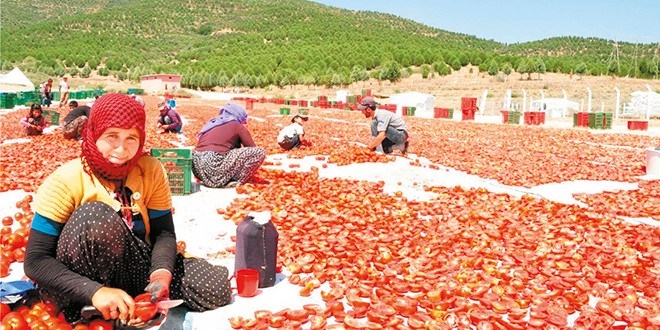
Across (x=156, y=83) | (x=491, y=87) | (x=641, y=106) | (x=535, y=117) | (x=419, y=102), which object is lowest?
(x=535, y=117)

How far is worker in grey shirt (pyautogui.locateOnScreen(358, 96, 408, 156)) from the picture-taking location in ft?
37.8

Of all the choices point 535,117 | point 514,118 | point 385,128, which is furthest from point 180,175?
point 514,118

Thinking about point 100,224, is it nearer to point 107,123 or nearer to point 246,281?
point 107,123

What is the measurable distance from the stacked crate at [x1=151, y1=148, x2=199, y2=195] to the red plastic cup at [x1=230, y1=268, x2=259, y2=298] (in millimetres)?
3812

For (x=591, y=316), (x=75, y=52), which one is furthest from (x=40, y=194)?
(x=75, y=52)

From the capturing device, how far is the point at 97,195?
3289mm

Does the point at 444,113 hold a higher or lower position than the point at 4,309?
higher

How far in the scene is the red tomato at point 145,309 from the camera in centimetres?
313

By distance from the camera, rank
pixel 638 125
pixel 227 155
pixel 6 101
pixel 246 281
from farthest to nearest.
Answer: pixel 6 101 → pixel 638 125 → pixel 227 155 → pixel 246 281

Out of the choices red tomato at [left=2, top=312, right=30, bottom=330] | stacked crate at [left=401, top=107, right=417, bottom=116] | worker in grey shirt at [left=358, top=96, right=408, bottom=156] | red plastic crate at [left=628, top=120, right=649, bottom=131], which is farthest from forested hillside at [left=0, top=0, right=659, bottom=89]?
red tomato at [left=2, top=312, right=30, bottom=330]

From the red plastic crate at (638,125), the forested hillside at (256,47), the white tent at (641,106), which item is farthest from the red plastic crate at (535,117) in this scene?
the forested hillside at (256,47)

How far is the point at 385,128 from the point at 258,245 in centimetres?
792

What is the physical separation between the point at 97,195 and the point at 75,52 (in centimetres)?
10965

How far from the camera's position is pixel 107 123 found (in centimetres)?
311
